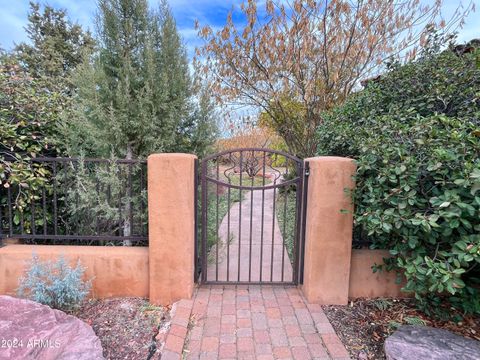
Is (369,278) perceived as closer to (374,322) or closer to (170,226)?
(374,322)

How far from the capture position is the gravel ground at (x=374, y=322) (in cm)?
221

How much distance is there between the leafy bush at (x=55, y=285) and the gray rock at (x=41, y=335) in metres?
0.18

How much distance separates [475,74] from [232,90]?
4.52m

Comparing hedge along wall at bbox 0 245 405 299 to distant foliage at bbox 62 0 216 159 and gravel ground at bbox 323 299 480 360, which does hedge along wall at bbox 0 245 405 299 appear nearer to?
gravel ground at bbox 323 299 480 360

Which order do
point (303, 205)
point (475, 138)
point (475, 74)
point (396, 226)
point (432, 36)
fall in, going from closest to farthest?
point (475, 138)
point (396, 226)
point (475, 74)
point (303, 205)
point (432, 36)

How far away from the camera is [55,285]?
238 centimetres

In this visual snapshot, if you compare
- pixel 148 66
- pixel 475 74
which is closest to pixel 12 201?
pixel 148 66

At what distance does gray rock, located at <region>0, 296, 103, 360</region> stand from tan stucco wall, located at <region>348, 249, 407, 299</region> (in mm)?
2408

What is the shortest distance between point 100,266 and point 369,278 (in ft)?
9.25

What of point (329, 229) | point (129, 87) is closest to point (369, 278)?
point (329, 229)

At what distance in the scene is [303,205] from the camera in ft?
9.52

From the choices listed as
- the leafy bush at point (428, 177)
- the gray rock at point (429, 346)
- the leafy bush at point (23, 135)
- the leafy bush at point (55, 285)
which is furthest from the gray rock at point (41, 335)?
the leafy bush at point (428, 177)

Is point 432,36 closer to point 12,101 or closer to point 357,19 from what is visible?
point 357,19

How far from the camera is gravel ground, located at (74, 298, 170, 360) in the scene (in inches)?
82.4
